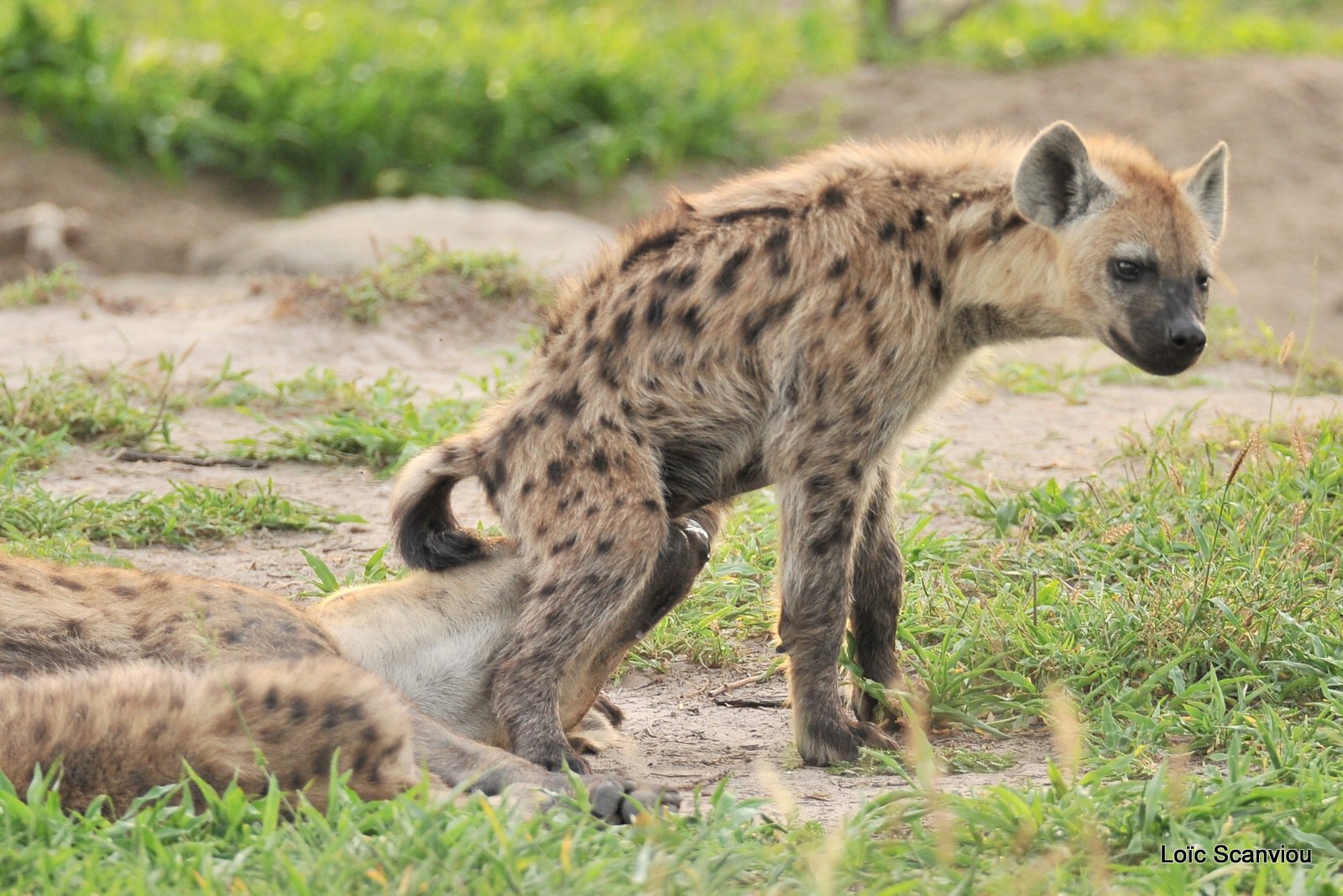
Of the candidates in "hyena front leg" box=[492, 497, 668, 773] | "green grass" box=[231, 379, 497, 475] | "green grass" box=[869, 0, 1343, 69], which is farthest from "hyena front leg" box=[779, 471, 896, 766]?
"green grass" box=[869, 0, 1343, 69]

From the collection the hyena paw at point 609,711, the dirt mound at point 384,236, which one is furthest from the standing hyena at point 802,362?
the dirt mound at point 384,236

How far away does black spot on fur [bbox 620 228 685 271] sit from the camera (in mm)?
3920

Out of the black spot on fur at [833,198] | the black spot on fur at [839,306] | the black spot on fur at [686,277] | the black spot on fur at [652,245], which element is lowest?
the black spot on fur at [839,306]

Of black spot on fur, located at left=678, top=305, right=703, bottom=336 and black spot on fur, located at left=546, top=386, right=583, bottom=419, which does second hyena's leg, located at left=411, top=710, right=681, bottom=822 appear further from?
black spot on fur, located at left=678, top=305, right=703, bottom=336

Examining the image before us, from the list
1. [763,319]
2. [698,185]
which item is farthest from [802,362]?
[698,185]

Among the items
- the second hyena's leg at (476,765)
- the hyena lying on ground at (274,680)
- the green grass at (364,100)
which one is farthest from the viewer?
the green grass at (364,100)

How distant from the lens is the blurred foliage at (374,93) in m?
9.47

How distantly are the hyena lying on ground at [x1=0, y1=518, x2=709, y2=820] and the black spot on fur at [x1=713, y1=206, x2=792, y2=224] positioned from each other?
0.73 meters

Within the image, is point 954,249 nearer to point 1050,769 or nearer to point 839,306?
point 839,306

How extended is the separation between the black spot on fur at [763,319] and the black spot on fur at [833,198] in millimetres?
260

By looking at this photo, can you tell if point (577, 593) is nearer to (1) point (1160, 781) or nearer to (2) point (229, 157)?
(1) point (1160, 781)

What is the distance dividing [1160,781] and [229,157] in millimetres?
7751

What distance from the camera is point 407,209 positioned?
28.2 feet

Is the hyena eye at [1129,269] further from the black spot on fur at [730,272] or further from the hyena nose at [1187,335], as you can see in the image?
the black spot on fur at [730,272]
